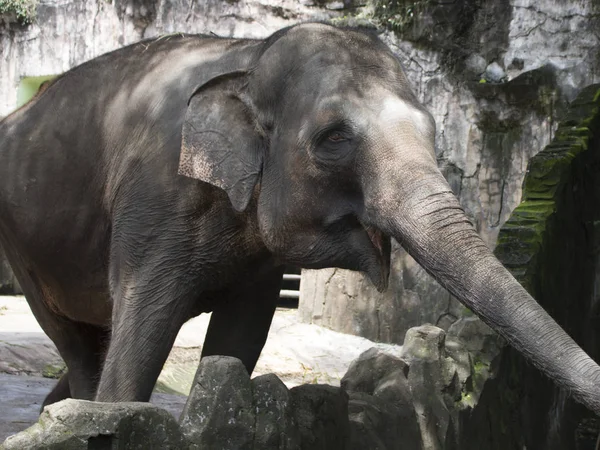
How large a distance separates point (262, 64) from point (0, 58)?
11.2m

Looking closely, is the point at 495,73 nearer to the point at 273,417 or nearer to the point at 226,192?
the point at 226,192

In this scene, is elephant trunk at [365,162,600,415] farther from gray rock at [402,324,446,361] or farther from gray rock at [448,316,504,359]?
gray rock at [448,316,504,359]

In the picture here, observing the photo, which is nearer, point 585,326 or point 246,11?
point 585,326

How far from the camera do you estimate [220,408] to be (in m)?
3.21

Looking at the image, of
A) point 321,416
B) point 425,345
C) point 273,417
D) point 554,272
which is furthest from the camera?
point 554,272

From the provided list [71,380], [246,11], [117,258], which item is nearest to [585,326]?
[71,380]

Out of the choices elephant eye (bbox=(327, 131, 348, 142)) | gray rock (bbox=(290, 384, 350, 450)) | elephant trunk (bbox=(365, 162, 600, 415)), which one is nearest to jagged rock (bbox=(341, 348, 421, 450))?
gray rock (bbox=(290, 384, 350, 450))

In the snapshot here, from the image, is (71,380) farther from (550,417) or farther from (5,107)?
(5,107)

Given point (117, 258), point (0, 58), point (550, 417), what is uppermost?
point (0, 58)

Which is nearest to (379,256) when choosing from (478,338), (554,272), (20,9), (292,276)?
(478,338)

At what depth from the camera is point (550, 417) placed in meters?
5.96

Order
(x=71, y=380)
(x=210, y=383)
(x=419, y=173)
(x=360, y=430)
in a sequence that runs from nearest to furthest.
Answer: (x=210, y=383)
(x=419, y=173)
(x=360, y=430)
(x=71, y=380)

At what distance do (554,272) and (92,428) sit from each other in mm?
3828

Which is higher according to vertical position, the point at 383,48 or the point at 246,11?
the point at 246,11
